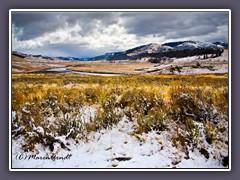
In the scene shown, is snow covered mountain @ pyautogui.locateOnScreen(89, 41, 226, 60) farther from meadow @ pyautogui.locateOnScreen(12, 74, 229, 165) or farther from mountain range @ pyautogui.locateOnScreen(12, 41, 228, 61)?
meadow @ pyautogui.locateOnScreen(12, 74, 229, 165)

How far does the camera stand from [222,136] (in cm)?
312

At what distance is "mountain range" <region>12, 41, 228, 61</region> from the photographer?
320 cm

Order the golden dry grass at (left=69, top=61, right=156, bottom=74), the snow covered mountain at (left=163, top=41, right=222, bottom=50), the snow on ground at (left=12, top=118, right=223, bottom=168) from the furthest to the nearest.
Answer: the golden dry grass at (left=69, top=61, right=156, bottom=74)
the snow covered mountain at (left=163, top=41, right=222, bottom=50)
the snow on ground at (left=12, top=118, right=223, bottom=168)

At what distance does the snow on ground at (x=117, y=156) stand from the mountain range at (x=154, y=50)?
2.91 ft

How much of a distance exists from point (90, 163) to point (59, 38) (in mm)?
1360

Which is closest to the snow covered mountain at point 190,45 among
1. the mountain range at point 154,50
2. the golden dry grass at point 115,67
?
the mountain range at point 154,50

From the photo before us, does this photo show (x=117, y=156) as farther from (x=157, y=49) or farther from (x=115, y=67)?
(x=157, y=49)

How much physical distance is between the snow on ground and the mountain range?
886 mm

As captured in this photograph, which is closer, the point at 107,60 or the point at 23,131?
the point at 23,131

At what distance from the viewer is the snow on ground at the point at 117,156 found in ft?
10.1

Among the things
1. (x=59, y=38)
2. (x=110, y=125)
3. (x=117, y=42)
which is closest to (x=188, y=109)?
(x=110, y=125)

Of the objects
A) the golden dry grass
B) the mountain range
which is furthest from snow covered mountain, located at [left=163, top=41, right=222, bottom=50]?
the golden dry grass

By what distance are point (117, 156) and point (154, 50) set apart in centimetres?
120

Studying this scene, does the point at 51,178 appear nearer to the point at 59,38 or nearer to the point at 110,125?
the point at 110,125
